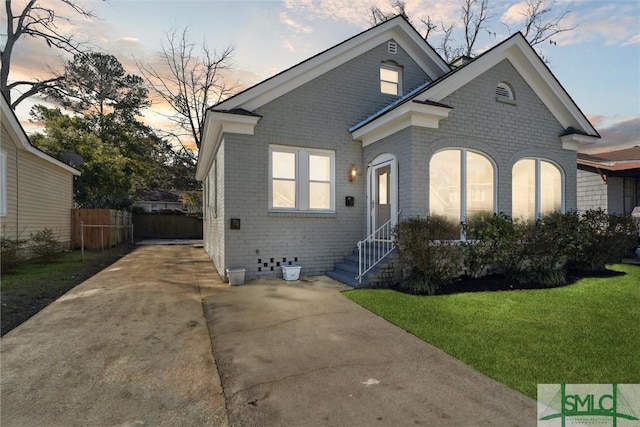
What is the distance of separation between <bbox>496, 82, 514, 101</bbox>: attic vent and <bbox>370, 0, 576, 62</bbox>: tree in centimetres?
1381

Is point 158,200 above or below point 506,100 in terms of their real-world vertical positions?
below

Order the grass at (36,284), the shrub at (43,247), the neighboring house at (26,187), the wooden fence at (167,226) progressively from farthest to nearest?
the wooden fence at (167,226), the shrub at (43,247), the neighboring house at (26,187), the grass at (36,284)

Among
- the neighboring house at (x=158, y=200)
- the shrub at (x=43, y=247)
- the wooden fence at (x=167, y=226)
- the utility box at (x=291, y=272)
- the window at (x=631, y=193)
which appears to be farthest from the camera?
the neighboring house at (x=158, y=200)

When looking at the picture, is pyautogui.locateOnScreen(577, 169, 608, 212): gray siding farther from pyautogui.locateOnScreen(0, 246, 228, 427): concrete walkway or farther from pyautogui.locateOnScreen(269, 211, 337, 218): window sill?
pyautogui.locateOnScreen(0, 246, 228, 427): concrete walkway

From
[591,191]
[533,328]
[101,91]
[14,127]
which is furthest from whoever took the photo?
[101,91]

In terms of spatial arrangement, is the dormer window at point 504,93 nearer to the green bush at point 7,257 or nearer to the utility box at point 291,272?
the utility box at point 291,272

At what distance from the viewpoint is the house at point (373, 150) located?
802 cm

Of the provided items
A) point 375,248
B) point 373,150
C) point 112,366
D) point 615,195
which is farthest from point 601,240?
point 112,366

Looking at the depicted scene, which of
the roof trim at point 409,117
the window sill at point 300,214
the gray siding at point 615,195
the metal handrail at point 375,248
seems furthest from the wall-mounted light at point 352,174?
the gray siding at point 615,195

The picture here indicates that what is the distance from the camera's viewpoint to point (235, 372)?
3.35 meters

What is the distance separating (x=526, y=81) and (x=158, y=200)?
125 ft

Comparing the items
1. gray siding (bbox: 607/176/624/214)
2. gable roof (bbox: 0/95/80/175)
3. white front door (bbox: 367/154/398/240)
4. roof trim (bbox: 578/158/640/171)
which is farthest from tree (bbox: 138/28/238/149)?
gray siding (bbox: 607/176/624/214)

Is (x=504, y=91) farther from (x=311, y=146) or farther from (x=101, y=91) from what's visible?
(x=101, y=91)

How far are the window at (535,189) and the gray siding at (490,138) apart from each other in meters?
0.24
